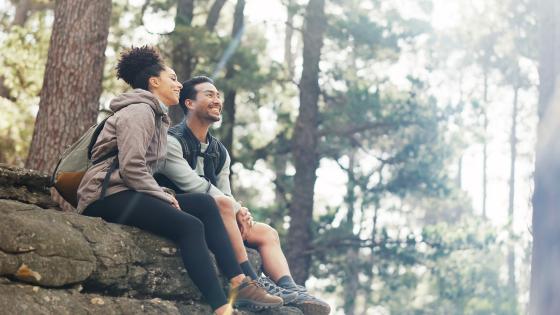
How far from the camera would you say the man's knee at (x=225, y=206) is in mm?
6180

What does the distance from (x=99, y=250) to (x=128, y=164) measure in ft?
1.92

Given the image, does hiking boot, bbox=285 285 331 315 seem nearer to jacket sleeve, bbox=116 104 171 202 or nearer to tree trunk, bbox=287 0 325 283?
jacket sleeve, bbox=116 104 171 202

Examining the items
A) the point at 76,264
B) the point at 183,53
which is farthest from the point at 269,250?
the point at 183,53

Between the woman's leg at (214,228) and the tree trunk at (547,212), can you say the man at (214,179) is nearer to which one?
the woman's leg at (214,228)

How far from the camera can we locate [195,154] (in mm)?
6562

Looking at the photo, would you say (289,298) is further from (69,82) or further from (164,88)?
(69,82)

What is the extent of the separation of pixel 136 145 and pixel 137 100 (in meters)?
0.38

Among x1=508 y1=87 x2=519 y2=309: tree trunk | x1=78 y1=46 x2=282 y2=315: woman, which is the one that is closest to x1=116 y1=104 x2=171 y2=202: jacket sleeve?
x1=78 y1=46 x2=282 y2=315: woman

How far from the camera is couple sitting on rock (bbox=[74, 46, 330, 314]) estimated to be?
5629 millimetres

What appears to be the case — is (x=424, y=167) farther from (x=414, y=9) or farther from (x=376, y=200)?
(x=414, y=9)

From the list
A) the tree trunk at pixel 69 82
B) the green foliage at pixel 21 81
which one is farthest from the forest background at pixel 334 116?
the tree trunk at pixel 69 82

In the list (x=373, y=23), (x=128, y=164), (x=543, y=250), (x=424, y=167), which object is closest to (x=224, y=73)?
(x=373, y=23)

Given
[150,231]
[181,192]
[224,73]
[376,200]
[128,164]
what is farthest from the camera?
[376,200]

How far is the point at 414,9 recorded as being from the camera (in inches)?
765
